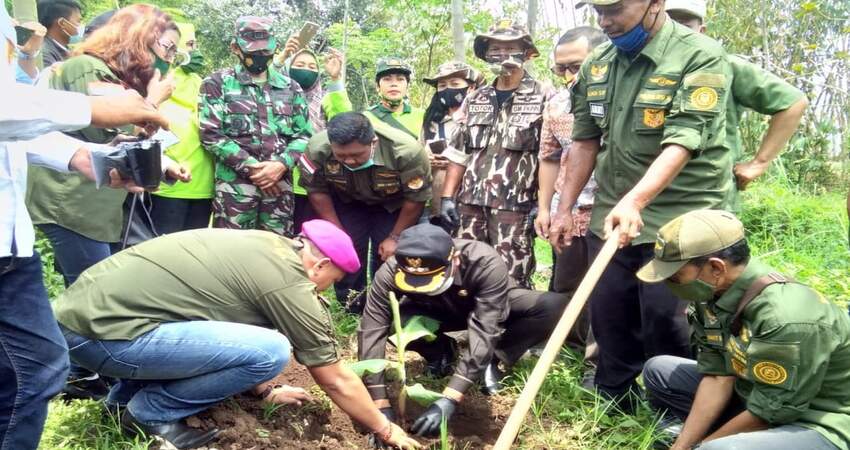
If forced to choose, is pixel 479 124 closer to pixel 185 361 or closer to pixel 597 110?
pixel 597 110

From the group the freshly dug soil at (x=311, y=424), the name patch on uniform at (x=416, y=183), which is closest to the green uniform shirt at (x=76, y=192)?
the freshly dug soil at (x=311, y=424)

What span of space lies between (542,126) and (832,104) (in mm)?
7829

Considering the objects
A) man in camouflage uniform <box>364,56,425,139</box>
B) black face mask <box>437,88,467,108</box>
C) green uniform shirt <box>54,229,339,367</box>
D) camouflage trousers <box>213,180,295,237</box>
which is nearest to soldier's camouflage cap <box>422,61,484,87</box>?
black face mask <box>437,88,467,108</box>

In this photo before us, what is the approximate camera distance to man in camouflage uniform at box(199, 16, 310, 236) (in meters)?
4.16

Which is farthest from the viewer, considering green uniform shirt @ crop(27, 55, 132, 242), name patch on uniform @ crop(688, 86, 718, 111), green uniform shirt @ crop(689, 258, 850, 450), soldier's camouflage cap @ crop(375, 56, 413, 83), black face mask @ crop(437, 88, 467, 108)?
black face mask @ crop(437, 88, 467, 108)

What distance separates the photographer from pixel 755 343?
91.3 inches

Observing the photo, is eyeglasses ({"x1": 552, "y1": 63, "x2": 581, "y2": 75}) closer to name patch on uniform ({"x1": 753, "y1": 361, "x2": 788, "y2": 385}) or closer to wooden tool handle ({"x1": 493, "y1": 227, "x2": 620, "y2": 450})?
wooden tool handle ({"x1": 493, "y1": 227, "x2": 620, "y2": 450})

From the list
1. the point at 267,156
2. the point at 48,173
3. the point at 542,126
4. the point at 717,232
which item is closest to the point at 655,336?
the point at 717,232

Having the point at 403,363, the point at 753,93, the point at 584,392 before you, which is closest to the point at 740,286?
the point at 753,93

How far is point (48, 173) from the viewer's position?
3260mm

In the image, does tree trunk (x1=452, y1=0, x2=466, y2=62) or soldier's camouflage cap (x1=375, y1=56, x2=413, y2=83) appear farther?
tree trunk (x1=452, y1=0, x2=466, y2=62)

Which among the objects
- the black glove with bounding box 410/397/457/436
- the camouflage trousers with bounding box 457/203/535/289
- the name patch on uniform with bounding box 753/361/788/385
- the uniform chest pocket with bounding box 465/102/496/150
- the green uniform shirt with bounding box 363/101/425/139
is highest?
the uniform chest pocket with bounding box 465/102/496/150

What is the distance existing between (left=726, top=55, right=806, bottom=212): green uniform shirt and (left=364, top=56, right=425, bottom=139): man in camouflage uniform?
2.38 m

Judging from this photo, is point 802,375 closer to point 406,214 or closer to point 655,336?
point 655,336
